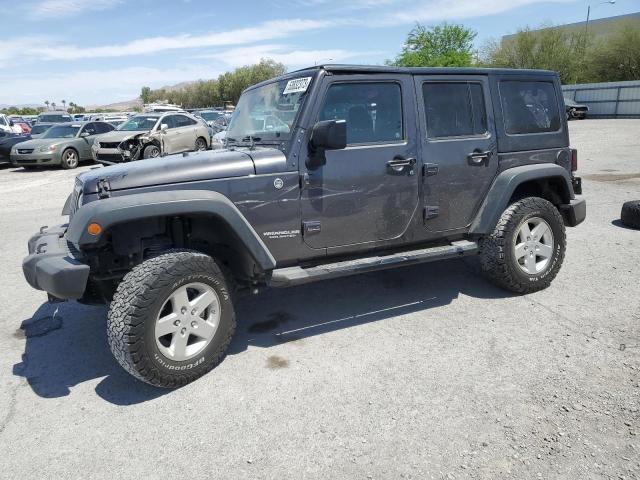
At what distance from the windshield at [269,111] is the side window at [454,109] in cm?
111

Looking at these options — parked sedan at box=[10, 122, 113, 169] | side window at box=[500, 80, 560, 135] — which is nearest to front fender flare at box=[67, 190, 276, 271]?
side window at box=[500, 80, 560, 135]

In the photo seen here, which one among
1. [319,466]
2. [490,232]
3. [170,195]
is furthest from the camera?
[490,232]

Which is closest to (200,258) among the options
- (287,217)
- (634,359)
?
(287,217)

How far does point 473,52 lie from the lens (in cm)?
4184

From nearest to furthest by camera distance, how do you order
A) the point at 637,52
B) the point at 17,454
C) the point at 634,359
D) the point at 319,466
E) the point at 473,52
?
the point at 319,466 < the point at 17,454 < the point at 634,359 < the point at 637,52 < the point at 473,52

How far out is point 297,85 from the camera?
3.67 meters

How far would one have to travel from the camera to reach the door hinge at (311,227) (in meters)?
3.53

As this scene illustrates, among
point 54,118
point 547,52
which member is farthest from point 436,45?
point 54,118

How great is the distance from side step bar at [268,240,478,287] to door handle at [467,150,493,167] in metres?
0.70

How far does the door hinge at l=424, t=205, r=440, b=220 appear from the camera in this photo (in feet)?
13.2

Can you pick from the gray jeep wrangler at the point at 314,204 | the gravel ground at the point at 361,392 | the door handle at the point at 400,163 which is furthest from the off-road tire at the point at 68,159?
the door handle at the point at 400,163

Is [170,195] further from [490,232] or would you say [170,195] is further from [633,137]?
[633,137]

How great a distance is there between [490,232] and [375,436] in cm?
234

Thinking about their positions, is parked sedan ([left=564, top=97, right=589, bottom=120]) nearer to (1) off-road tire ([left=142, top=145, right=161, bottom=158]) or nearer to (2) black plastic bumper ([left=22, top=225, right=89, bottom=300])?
(1) off-road tire ([left=142, top=145, right=161, bottom=158])
